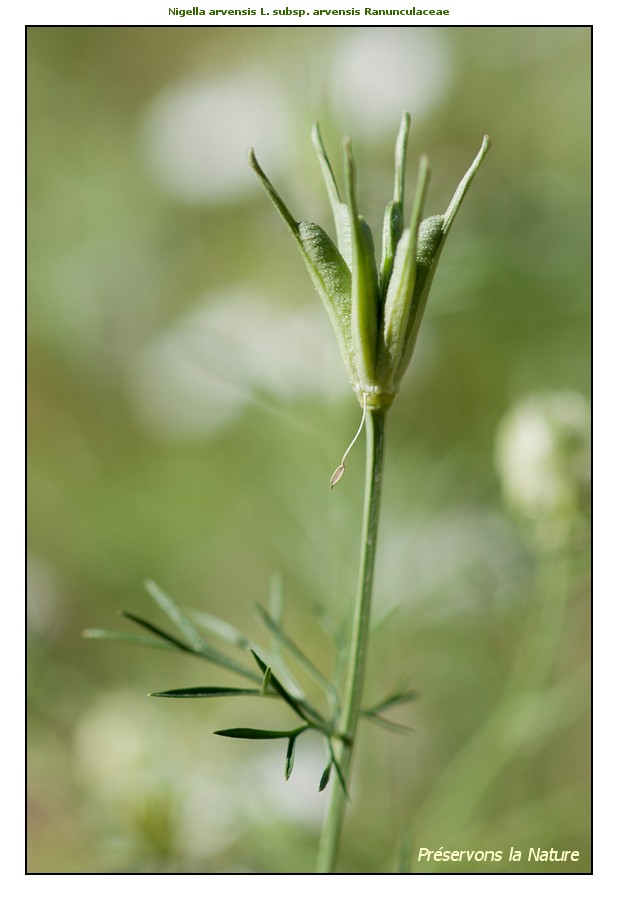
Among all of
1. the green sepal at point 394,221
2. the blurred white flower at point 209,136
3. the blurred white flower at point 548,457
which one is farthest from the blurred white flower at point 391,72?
the green sepal at point 394,221

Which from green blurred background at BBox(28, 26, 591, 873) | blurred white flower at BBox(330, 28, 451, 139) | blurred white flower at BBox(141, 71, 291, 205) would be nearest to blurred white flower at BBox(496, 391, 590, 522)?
green blurred background at BBox(28, 26, 591, 873)

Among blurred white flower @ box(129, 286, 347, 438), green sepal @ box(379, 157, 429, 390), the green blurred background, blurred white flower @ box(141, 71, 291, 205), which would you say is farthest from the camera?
blurred white flower @ box(141, 71, 291, 205)

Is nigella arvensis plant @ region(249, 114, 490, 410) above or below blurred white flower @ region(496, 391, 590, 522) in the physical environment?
above

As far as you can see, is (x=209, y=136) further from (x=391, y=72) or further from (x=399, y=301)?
(x=399, y=301)

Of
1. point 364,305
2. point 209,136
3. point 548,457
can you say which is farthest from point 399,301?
point 209,136

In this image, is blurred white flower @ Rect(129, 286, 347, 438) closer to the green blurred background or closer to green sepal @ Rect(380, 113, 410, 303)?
the green blurred background

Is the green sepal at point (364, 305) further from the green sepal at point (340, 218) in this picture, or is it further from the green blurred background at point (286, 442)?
the green blurred background at point (286, 442)
